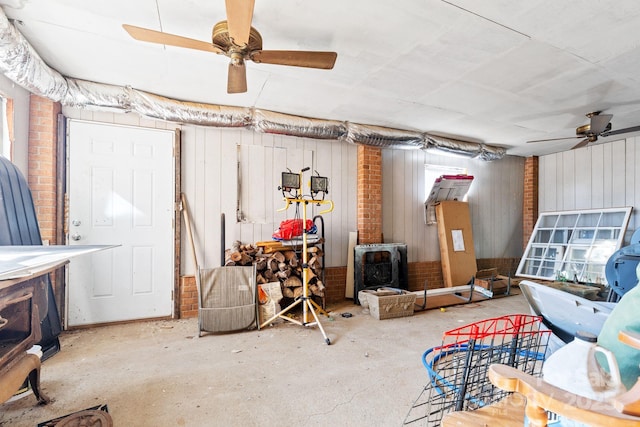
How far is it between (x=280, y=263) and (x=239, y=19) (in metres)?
2.60

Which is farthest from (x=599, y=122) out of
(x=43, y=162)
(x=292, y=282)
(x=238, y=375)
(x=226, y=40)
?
(x=43, y=162)

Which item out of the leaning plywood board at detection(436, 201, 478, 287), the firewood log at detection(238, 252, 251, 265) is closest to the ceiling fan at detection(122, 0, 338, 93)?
the firewood log at detection(238, 252, 251, 265)

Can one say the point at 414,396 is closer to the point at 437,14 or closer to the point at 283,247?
the point at 283,247

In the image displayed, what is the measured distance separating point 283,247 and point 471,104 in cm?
287

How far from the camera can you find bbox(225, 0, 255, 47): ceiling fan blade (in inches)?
58.7

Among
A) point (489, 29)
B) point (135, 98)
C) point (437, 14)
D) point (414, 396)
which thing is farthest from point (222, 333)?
point (489, 29)

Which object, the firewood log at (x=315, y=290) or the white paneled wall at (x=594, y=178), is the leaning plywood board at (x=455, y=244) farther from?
the firewood log at (x=315, y=290)

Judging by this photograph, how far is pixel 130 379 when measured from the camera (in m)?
2.24

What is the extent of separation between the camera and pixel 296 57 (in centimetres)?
207

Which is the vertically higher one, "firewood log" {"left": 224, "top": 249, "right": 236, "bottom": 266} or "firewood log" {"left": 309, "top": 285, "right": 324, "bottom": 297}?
"firewood log" {"left": 224, "top": 249, "right": 236, "bottom": 266}

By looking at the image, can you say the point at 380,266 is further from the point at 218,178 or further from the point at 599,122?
the point at 599,122

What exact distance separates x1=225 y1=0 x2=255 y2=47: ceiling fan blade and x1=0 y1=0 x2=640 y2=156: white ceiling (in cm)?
30

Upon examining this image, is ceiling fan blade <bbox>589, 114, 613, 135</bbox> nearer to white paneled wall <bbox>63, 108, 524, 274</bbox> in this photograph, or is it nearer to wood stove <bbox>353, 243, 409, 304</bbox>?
white paneled wall <bbox>63, 108, 524, 274</bbox>

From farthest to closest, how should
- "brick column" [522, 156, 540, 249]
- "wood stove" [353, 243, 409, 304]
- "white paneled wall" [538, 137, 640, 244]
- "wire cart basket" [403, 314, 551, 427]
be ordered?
"brick column" [522, 156, 540, 249]
"white paneled wall" [538, 137, 640, 244]
"wood stove" [353, 243, 409, 304]
"wire cart basket" [403, 314, 551, 427]
